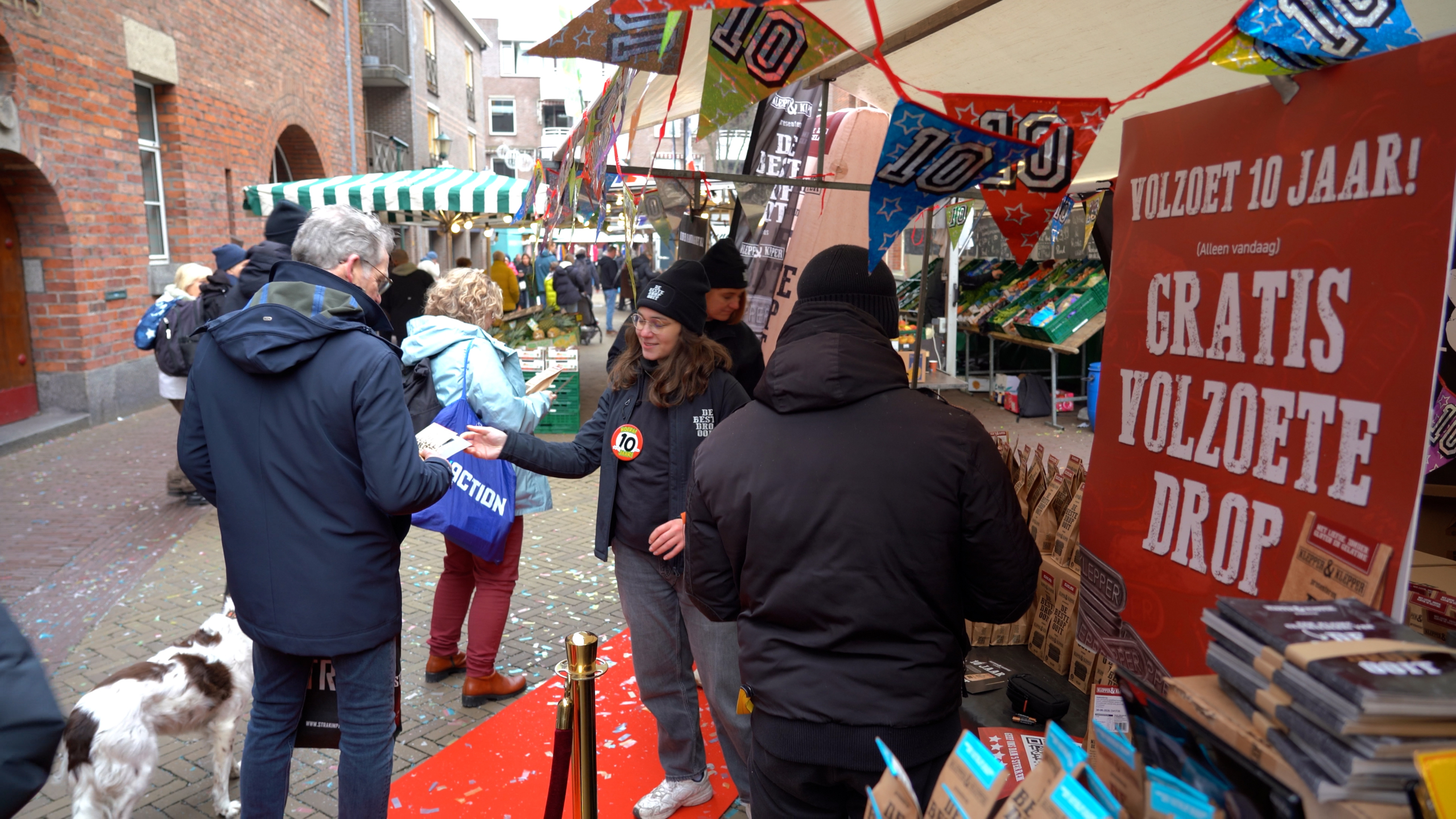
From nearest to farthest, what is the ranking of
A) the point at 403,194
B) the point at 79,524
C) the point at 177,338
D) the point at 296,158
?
the point at 177,338 → the point at 79,524 → the point at 403,194 → the point at 296,158

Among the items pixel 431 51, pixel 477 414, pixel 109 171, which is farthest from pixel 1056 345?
pixel 431 51

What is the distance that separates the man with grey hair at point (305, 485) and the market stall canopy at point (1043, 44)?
4.14ft

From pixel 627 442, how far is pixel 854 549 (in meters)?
1.27

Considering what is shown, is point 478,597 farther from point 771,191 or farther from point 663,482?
point 771,191

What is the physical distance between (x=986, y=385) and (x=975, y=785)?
10.9m

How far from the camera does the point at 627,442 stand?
2.91 meters

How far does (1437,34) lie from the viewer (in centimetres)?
145

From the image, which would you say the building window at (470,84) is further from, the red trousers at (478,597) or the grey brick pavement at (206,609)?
the red trousers at (478,597)

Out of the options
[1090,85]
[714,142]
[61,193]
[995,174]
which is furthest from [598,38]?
[61,193]

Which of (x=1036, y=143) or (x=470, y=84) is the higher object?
(x=470, y=84)

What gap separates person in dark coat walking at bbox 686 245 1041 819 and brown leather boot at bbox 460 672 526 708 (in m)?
2.34

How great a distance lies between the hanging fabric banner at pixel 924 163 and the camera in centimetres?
238

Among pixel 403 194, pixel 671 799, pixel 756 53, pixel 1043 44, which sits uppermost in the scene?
pixel 1043 44

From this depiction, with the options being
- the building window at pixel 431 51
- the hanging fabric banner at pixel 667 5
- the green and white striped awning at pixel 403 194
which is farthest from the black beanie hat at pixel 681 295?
the building window at pixel 431 51
